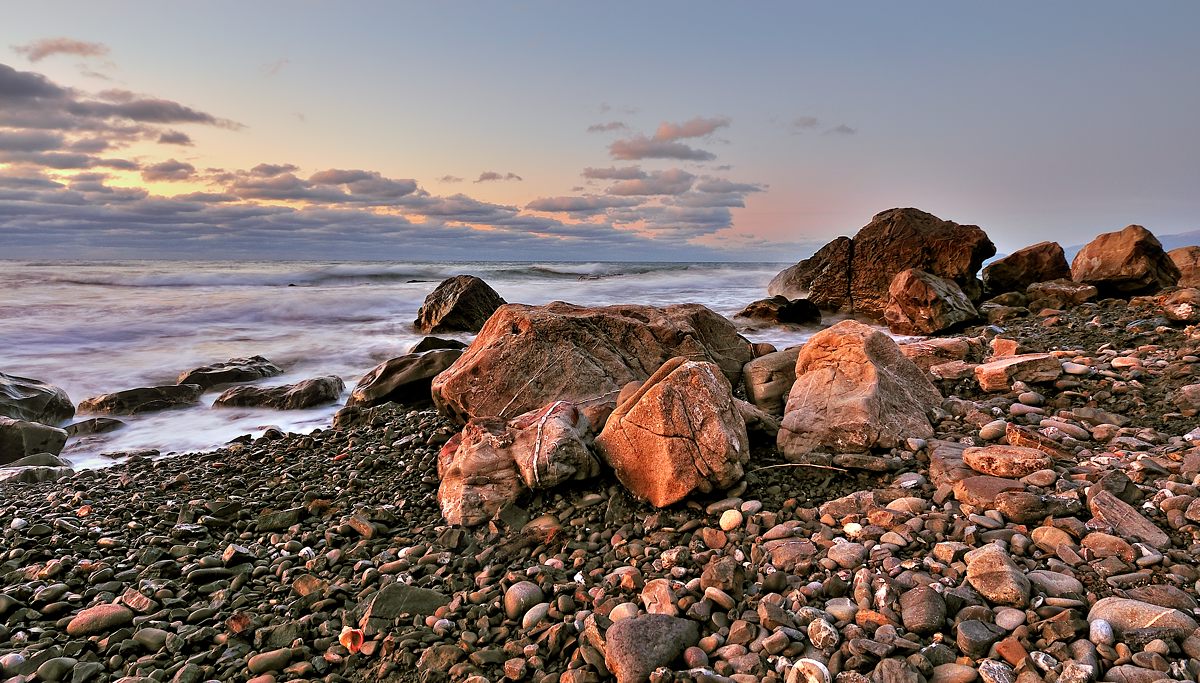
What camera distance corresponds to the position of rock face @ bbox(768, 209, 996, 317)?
13281mm

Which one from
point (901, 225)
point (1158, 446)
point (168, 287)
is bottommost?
point (168, 287)

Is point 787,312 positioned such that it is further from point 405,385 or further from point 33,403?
point 33,403

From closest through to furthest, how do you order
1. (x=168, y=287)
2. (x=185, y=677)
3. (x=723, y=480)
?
(x=185, y=677) < (x=723, y=480) < (x=168, y=287)

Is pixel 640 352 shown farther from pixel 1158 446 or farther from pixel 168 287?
pixel 168 287

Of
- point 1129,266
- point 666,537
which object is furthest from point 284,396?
point 1129,266

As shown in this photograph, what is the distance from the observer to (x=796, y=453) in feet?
12.9

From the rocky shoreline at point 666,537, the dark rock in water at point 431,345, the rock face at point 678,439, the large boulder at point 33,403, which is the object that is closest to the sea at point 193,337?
the large boulder at point 33,403

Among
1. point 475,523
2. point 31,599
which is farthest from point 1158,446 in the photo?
point 31,599

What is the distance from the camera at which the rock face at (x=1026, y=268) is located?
495 inches

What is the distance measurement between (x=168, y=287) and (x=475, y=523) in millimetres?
30119

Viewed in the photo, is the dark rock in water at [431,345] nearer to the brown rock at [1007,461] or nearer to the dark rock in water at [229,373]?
the dark rock in water at [229,373]

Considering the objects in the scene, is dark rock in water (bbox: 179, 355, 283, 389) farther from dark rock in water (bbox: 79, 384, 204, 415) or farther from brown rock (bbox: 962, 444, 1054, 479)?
brown rock (bbox: 962, 444, 1054, 479)

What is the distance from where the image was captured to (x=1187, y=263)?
10.8 metres

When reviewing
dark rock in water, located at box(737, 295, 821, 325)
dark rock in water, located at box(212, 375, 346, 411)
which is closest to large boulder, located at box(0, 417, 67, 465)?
dark rock in water, located at box(212, 375, 346, 411)
